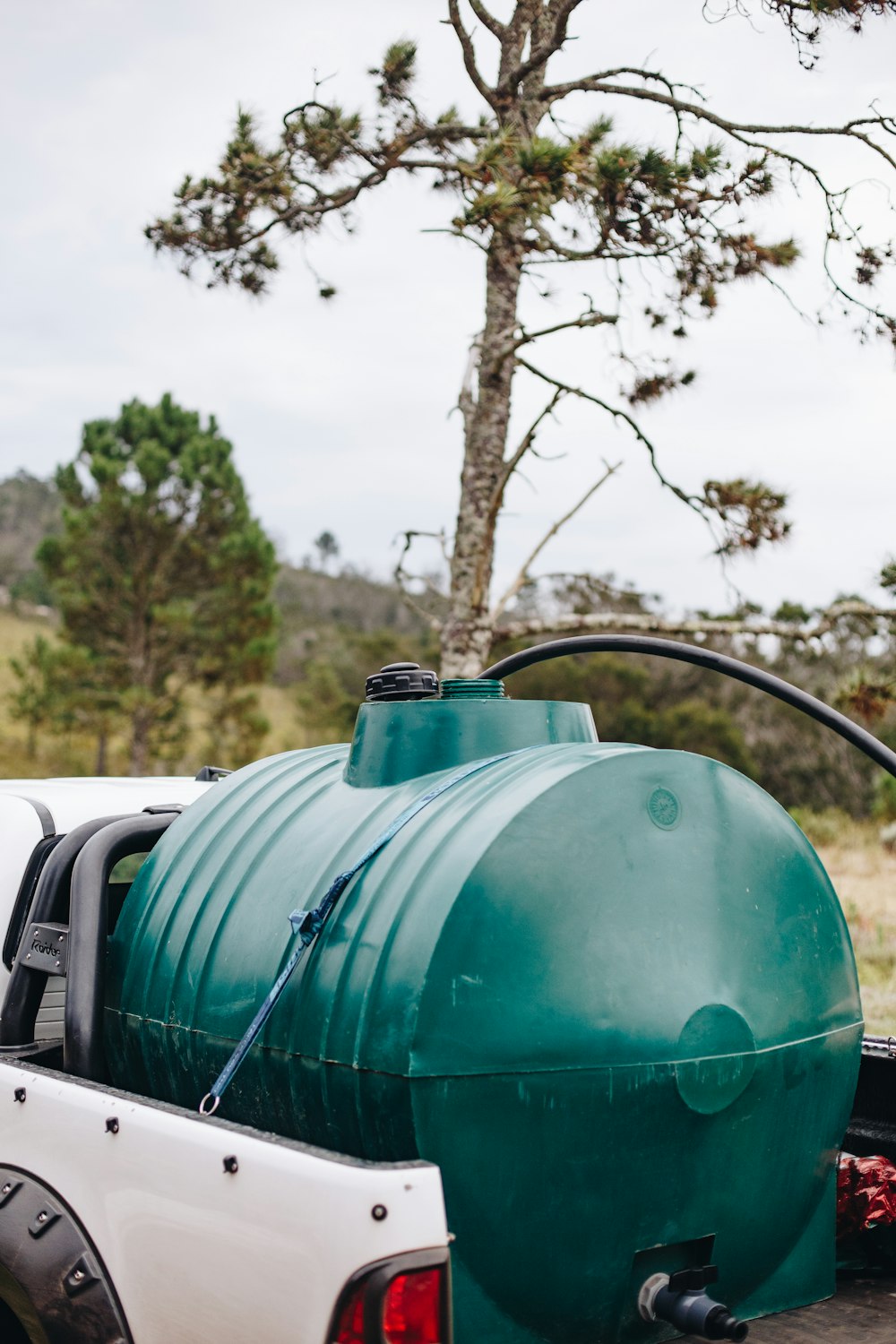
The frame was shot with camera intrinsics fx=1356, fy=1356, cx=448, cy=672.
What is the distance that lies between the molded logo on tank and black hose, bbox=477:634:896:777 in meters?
0.42

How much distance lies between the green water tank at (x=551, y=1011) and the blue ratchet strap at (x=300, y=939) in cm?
3

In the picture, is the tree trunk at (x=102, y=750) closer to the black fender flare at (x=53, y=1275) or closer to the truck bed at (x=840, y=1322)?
the black fender flare at (x=53, y=1275)

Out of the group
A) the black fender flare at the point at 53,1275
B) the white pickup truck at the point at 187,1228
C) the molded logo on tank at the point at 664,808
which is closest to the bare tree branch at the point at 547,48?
the molded logo on tank at the point at 664,808

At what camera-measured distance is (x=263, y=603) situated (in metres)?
30.2

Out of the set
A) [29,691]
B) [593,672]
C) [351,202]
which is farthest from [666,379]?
[29,691]

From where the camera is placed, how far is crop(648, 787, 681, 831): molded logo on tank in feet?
8.39

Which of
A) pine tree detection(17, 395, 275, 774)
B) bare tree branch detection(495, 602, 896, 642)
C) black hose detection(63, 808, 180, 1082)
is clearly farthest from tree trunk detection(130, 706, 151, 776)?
black hose detection(63, 808, 180, 1082)

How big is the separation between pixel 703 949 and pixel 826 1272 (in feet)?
2.93

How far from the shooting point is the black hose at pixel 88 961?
2936 mm

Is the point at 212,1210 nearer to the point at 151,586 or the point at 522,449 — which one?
the point at 522,449

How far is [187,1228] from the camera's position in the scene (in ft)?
7.36

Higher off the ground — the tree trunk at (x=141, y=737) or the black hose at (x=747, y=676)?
the black hose at (x=747, y=676)

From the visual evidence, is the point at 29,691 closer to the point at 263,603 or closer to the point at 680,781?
the point at 263,603

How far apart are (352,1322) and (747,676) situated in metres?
1.68
